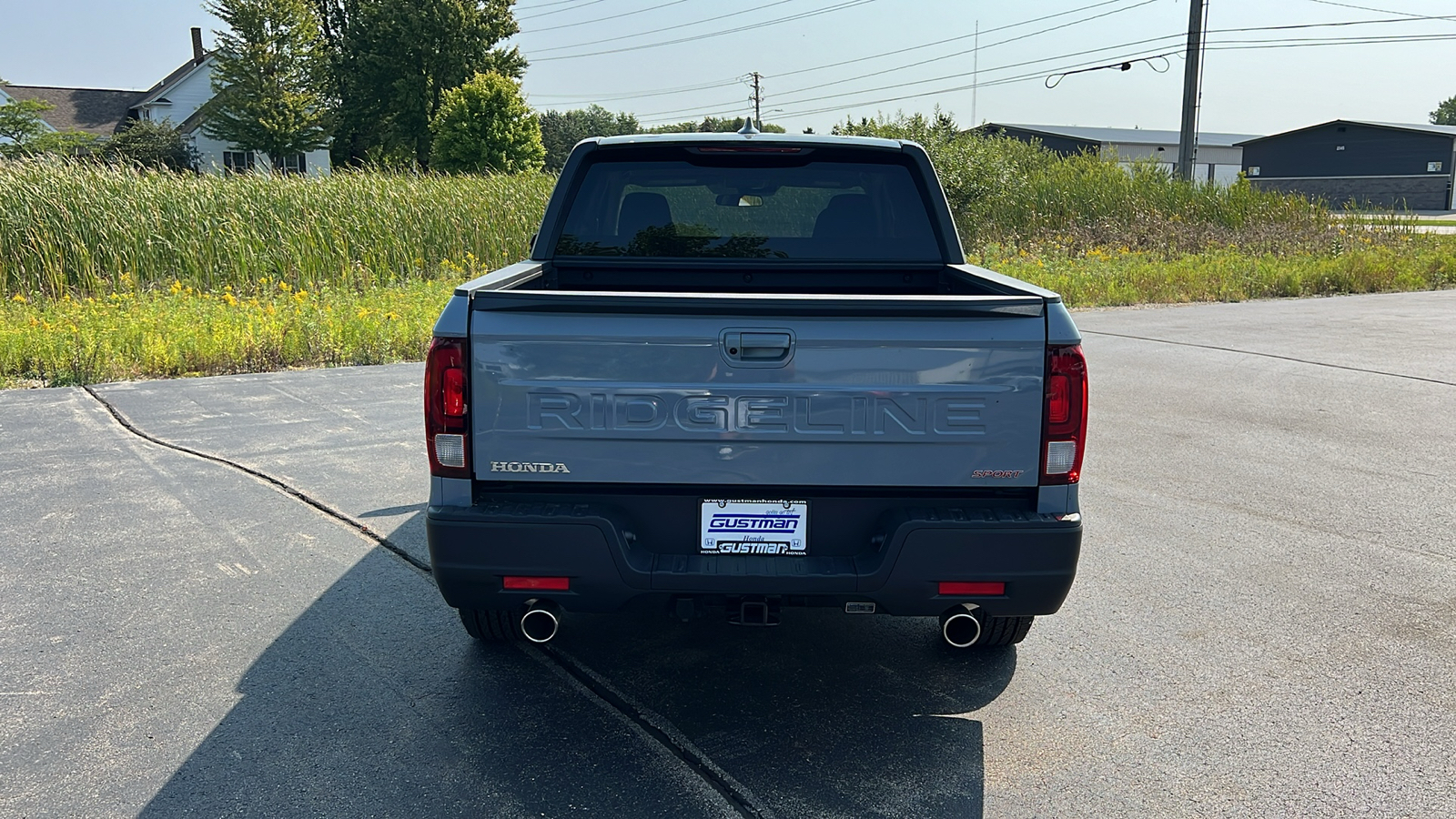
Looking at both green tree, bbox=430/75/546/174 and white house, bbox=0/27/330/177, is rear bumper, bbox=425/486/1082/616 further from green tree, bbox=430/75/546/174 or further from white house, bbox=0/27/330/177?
white house, bbox=0/27/330/177

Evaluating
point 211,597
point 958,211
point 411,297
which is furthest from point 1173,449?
point 958,211

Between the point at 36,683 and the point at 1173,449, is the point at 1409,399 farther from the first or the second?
the point at 36,683

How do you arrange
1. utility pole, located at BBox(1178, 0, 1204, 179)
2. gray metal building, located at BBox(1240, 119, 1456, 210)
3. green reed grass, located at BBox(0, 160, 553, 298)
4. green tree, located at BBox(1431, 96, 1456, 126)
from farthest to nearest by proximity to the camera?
green tree, located at BBox(1431, 96, 1456, 126)
gray metal building, located at BBox(1240, 119, 1456, 210)
utility pole, located at BBox(1178, 0, 1204, 179)
green reed grass, located at BBox(0, 160, 553, 298)

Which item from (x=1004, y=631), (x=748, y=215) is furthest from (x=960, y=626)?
(x=748, y=215)

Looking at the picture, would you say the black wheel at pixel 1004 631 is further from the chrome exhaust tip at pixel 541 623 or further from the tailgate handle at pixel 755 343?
the chrome exhaust tip at pixel 541 623

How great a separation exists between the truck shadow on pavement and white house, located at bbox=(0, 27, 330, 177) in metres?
53.9

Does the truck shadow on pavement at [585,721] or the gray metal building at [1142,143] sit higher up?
the gray metal building at [1142,143]

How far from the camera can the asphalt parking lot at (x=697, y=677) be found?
9.90 feet

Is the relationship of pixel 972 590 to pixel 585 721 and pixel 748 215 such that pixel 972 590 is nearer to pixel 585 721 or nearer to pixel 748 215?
pixel 585 721

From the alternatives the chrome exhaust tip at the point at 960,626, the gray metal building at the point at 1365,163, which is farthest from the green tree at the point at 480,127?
the chrome exhaust tip at the point at 960,626

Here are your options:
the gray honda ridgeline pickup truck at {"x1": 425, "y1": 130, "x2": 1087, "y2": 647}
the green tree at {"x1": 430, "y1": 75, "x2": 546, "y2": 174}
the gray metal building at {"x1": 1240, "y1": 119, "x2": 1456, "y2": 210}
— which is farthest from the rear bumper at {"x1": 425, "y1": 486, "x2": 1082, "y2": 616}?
the gray metal building at {"x1": 1240, "y1": 119, "x2": 1456, "y2": 210}

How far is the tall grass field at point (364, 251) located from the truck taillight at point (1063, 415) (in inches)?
357

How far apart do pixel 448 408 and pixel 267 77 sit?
52528 millimetres

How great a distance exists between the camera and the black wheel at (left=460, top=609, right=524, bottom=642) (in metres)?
3.82
